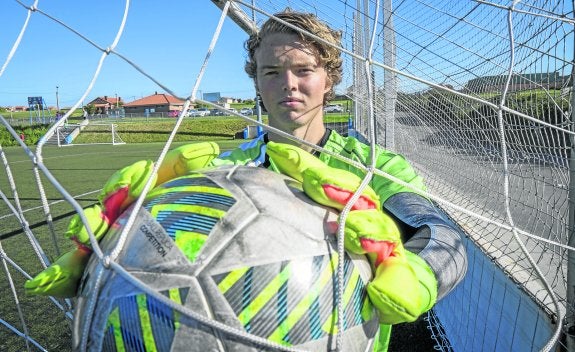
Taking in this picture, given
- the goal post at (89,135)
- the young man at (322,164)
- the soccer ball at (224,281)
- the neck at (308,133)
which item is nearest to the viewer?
the soccer ball at (224,281)

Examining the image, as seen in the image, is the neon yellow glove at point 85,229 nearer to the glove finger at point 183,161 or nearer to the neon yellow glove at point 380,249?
the glove finger at point 183,161

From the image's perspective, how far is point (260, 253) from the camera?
1.11 metres

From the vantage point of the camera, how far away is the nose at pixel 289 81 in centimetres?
190

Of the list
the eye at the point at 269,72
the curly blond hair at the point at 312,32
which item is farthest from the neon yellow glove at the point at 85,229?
the curly blond hair at the point at 312,32

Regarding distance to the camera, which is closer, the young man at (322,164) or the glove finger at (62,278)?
the young man at (322,164)

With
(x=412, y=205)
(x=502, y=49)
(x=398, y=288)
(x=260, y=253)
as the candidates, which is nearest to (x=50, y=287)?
(x=260, y=253)

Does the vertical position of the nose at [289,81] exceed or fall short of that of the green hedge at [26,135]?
it exceeds it

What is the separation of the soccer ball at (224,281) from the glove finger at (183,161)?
0.22m

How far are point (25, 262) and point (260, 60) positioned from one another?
13.0 feet

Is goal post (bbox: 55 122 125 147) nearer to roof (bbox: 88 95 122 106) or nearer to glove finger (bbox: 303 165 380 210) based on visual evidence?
glove finger (bbox: 303 165 380 210)

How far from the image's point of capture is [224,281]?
108 centimetres

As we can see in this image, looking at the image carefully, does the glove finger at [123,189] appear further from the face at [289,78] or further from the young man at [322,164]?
the face at [289,78]

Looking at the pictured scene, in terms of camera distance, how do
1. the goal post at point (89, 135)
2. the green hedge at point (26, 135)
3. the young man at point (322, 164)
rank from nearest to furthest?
the young man at point (322, 164) → the green hedge at point (26, 135) → the goal post at point (89, 135)

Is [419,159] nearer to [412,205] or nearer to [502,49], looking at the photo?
[502,49]
